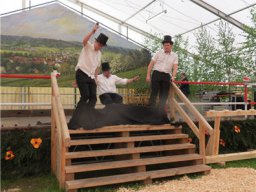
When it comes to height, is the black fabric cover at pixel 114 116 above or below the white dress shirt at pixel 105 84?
below

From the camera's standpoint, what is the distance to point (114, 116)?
4.95m

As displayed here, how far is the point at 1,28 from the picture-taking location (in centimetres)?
1139

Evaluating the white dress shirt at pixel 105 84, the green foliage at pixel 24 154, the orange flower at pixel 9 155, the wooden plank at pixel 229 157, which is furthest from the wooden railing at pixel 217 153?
the orange flower at pixel 9 155

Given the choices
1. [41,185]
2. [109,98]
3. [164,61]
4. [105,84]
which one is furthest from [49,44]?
[41,185]

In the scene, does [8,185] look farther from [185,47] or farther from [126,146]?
[185,47]

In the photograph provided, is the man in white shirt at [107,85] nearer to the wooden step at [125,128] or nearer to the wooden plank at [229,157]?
the wooden step at [125,128]

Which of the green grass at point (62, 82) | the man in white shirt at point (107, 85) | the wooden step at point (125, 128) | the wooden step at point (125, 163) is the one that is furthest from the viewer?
the green grass at point (62, 82)

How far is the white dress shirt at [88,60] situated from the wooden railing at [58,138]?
48 centimetres

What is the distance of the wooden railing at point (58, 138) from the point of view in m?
3.84

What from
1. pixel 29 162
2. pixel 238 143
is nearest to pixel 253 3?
pixel 238 143

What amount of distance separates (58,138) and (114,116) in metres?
1.07

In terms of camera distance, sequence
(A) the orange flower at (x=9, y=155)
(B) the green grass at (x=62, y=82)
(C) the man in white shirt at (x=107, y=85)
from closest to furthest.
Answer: (A) the orange flower at (x=9, y=155)
(C) the man in white shirt at (x=107, y=85)
(B) the green grass at (x=62, y=82)

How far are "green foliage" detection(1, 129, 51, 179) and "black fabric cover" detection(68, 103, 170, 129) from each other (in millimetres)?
672

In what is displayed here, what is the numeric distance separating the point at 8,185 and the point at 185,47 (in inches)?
437
